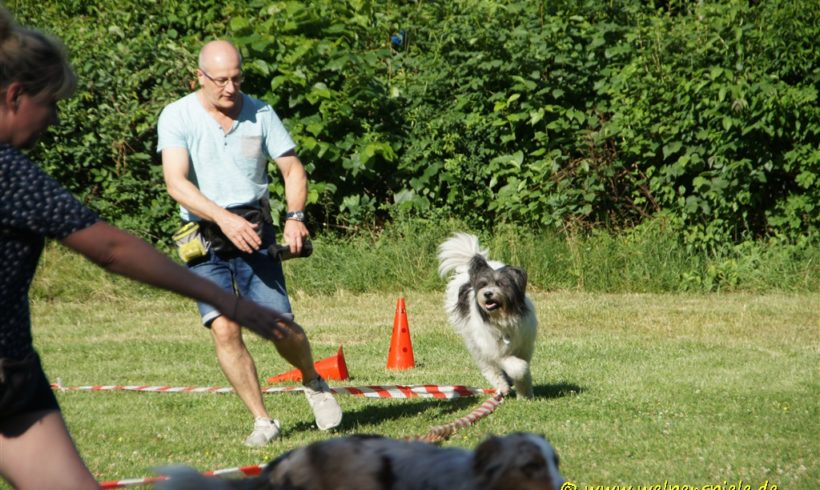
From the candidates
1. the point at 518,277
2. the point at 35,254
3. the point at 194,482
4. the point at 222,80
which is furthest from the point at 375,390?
the point at 35,254

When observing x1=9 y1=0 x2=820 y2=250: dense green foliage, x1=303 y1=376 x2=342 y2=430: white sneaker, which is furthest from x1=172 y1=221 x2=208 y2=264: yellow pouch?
x1=9 y1=0 x2=820 y2=250: dense green foliage

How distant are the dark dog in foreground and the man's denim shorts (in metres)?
3.24

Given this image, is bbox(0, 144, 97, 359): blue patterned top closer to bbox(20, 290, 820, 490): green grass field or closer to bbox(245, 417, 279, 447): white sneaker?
bbox(20, 290, 820, 490): green grass field

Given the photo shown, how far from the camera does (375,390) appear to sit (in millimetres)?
7723

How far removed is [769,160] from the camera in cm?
1301

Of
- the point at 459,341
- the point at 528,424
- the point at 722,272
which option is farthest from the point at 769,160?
the point at 528,424

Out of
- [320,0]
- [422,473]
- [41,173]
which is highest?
[320,0]

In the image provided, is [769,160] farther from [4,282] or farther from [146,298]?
[4,282]

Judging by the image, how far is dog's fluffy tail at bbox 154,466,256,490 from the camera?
311 centimetres

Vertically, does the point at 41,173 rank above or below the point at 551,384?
above

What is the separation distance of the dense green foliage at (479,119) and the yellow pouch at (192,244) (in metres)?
7.40

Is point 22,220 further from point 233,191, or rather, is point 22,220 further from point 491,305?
point 491,305

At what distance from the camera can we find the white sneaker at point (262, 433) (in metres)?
6.38

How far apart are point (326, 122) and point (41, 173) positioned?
443 inches
